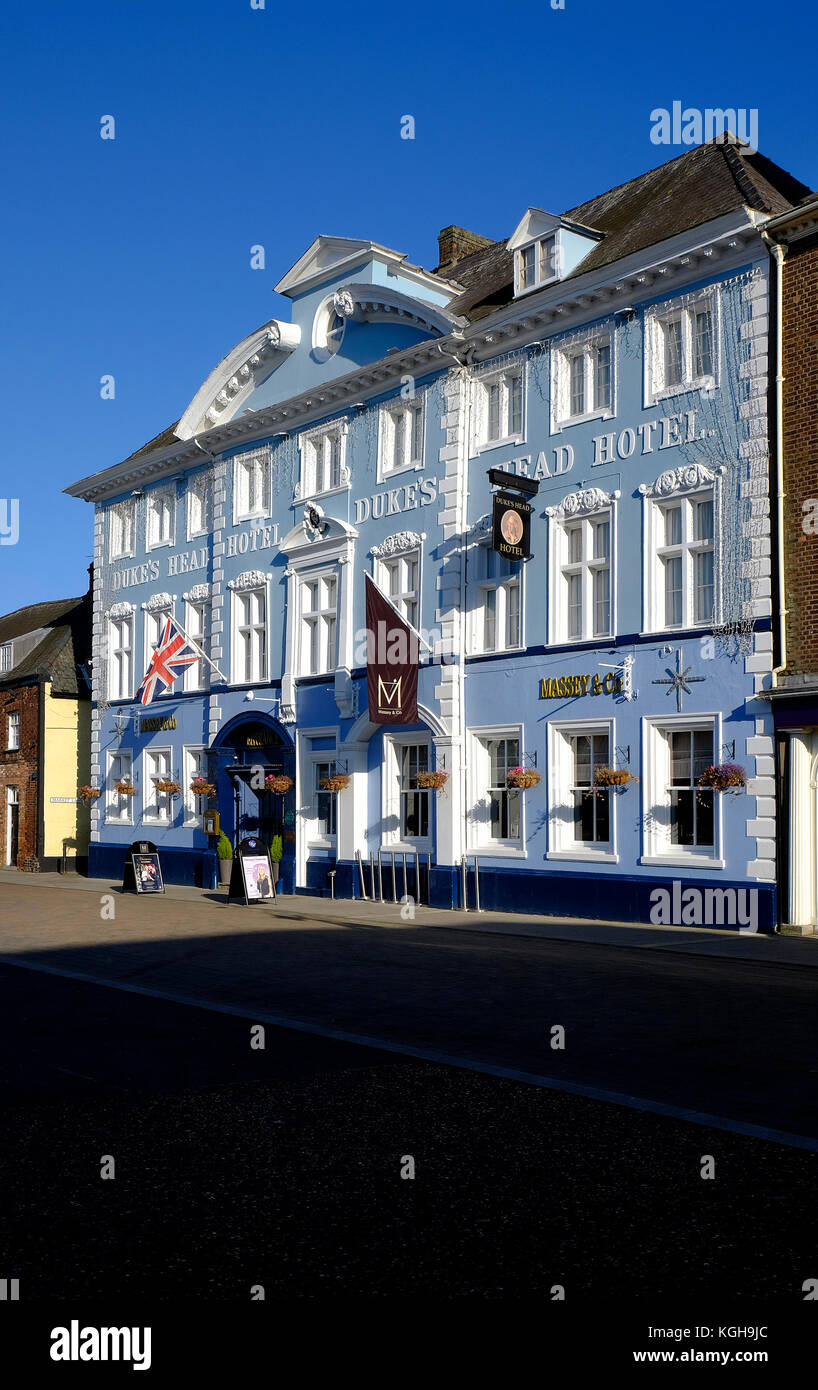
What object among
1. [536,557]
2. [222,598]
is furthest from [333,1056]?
[222,598]

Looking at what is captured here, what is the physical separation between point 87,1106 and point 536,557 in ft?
54.7

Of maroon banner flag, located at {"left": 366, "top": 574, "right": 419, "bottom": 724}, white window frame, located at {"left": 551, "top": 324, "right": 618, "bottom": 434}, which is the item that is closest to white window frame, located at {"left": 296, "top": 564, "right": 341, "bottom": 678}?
maroon banner flag, located at {"left": 366, "top": 574, "right": 419, "bottom": 724}

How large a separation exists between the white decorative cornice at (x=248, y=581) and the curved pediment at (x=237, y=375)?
4.22 metres

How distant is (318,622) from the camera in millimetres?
27750

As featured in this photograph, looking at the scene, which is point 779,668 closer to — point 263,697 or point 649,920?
point 649,920

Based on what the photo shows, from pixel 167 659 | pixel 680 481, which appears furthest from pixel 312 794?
pixel 680 481

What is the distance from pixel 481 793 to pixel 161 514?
48.2ft

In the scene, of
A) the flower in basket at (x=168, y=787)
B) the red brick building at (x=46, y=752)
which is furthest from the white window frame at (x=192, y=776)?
the red brick building at (x=46, y=752)

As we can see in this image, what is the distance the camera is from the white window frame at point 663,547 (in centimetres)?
1983

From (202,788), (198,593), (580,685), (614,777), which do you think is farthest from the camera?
(198,593)

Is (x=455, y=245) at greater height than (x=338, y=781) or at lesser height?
greater

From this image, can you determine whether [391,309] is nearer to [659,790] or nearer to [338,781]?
[338,781]

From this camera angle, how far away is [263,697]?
94.5 ft

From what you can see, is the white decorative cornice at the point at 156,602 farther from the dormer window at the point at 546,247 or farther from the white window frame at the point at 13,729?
the dormer window at the point at 546,247
